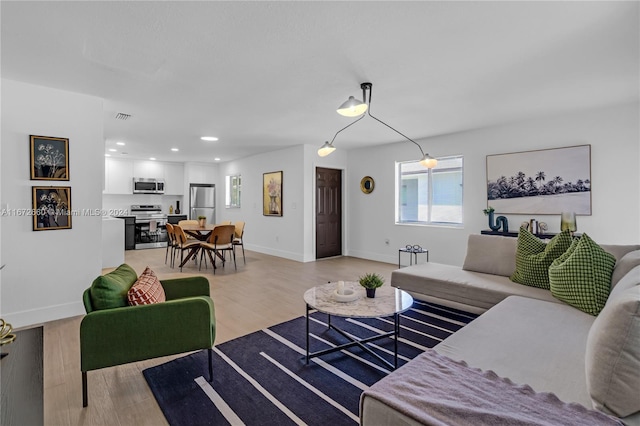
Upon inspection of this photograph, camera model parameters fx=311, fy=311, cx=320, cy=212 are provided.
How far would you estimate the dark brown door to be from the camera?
261 inches

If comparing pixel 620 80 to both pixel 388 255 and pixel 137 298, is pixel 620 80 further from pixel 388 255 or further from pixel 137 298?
pixel 137 298

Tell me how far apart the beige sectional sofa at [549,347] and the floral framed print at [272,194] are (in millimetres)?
4578

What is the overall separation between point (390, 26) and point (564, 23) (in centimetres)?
114

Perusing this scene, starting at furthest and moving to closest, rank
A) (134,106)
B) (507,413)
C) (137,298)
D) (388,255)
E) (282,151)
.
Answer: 1. (282,151)
2. (388,255)
3. (134,106)
4. (137,298)
5. (507,413)

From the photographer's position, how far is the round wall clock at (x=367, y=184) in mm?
6540

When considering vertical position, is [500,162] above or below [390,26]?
below

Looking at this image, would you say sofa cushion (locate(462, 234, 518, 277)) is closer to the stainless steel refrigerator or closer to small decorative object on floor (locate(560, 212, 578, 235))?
small decorative object on floor (locate(560, 212, 578, 235))

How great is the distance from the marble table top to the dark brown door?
3.92 metres

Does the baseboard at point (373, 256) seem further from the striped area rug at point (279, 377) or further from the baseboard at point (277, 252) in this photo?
the striped area rug at point (279, 377)

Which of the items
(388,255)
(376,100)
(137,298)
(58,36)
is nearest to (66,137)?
(58,36)

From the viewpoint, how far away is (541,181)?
14.3 feet

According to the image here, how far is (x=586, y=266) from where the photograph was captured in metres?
2.31

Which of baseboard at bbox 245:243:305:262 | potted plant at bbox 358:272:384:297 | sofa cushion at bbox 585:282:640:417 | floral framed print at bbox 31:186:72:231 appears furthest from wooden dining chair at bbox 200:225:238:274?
sofa cushion at bbox 585:282:640:417

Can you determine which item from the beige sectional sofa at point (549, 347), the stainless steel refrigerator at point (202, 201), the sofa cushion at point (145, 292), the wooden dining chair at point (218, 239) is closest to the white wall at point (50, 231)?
the sofa cushion at point (145, 292)
